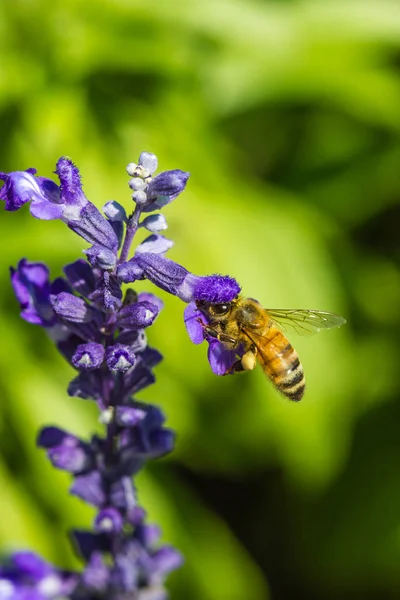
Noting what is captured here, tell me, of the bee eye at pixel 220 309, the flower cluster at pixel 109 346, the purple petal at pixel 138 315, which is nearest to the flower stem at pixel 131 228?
the flower cluster at pixel 109 346

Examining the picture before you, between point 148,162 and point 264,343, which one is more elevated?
point 148,162

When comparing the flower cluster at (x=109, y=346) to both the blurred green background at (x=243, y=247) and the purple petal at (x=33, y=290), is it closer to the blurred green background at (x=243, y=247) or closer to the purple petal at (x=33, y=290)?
the purple petal at (x=33, y=290)

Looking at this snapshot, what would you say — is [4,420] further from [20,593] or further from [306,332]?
[306,332]

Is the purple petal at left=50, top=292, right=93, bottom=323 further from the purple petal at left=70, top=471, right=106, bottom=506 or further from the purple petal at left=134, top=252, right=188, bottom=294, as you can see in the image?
the purple petal at left=70, top=471, right=106, bottom=506

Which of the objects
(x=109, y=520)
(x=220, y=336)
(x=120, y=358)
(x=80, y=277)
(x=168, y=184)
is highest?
(x=168, y=184)

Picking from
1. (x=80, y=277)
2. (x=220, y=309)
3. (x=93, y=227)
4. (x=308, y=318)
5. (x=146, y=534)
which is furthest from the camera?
(x=308, y=318)

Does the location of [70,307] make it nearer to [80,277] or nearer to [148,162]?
[80,277]

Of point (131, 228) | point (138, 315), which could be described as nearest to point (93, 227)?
point (131, 228)
